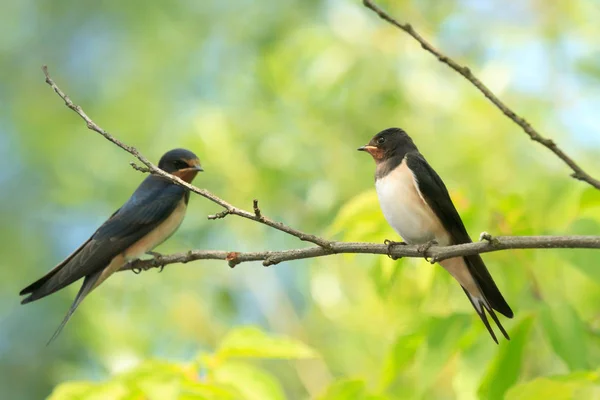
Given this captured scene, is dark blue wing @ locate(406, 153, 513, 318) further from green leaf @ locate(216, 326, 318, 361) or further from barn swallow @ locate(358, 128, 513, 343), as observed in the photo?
green leaf @ locate(216, 326, 318, 361)

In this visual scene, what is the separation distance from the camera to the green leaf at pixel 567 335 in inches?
85.4

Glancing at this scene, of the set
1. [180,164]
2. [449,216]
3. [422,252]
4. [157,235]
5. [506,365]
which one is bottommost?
[506,365]

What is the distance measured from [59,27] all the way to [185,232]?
8.08 meters

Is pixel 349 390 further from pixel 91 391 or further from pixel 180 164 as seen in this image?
pixel 180 164

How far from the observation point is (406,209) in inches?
119

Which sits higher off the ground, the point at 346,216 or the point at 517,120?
the point at 346,216

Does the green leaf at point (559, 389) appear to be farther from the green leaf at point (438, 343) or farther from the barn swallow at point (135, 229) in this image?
the barn swallow at point (135, 229)

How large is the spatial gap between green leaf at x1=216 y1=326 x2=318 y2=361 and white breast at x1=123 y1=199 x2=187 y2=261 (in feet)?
6.83

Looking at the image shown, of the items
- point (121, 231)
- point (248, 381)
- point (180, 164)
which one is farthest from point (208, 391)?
point (180, 164)

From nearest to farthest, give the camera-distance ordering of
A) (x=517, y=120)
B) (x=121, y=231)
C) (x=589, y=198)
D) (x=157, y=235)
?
(x=517, y=120)
(x=589, y=198)
(x=121, y=231)
(x=157, y=235)

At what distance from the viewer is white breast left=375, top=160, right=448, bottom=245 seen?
297 cm

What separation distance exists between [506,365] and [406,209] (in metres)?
0.90

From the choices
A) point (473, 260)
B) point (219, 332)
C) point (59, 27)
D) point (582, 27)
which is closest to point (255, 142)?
point (219, 332)

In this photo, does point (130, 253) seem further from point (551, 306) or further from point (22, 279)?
point (22, 279)
